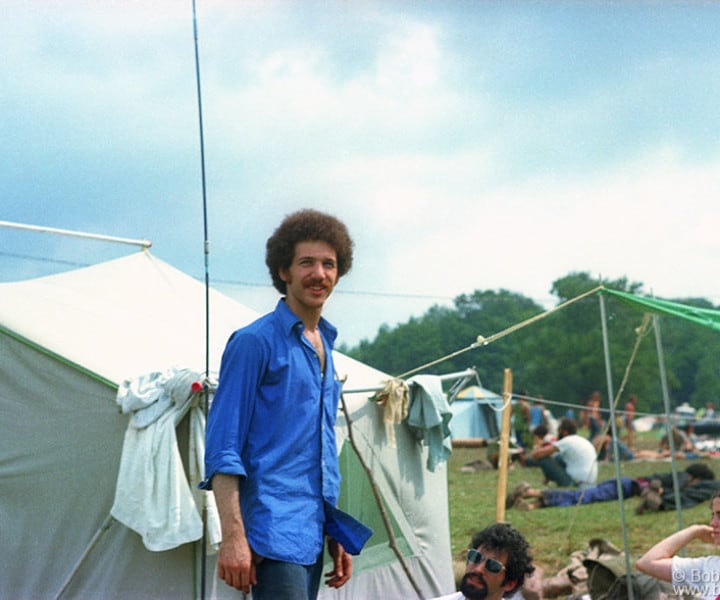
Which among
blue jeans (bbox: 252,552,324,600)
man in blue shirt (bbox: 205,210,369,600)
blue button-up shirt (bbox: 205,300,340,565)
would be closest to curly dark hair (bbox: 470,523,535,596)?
man in blue shirt (bbox: 205,210,369,600)

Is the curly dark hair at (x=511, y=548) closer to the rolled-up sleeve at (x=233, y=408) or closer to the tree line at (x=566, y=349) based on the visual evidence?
the rolled-up sleeve at (x=233, y=408)

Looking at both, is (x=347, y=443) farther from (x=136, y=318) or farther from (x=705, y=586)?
(x=705, y=586)

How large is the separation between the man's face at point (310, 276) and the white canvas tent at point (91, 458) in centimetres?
317

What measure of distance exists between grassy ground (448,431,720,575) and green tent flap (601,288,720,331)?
2416 mm

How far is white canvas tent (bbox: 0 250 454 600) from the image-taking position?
5480mm

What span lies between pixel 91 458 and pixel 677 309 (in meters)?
3.68

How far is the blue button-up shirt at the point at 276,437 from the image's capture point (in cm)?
232

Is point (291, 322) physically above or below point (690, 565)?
above

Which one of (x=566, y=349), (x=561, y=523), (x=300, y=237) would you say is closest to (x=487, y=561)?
(x=300, y=237)

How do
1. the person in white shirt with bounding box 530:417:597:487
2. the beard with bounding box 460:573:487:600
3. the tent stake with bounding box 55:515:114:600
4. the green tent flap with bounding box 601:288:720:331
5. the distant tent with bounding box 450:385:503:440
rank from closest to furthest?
the beard with bounding box 460:573:487:600 < the tent stake with bounding box 55:515:114:600 < the green tent flap with bounding box 601:288:720:331 < the person in white shirt with bounding box 530:417:597:487 < the distant tent with bounding box 450:385:503:440

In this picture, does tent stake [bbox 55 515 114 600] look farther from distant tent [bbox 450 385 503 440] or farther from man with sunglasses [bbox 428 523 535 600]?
distant tent [bbox 450 385 503 440]

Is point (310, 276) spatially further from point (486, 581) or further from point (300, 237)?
point (486, 581)

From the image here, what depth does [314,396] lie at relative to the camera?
2.49 meters

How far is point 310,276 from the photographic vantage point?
2.57 meters
